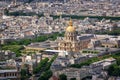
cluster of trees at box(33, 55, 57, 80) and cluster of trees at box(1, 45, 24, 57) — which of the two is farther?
cluster of trees at box(1, 45, 24, 57)

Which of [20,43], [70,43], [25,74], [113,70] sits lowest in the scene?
[113,70]

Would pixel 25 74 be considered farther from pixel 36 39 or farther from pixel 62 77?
pixel 36 39

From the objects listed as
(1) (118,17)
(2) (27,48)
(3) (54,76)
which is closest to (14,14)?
(1) (118,17)

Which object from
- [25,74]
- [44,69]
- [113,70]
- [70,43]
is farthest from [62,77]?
[70,43]

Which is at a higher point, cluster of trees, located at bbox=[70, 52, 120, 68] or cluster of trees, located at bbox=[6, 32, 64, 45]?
cluster of trees, located at bbox=[6, 32, 64, 45]

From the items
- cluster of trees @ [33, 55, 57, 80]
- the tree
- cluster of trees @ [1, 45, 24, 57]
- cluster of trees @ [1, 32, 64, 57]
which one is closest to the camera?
the tree

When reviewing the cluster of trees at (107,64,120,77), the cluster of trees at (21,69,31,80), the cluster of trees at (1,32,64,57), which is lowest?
the cluster of trees at (107,64,120,77)

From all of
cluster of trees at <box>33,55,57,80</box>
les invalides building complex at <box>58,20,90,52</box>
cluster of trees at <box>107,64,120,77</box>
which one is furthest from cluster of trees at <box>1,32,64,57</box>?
cluster of trees at <box>107,64,120,77</box>

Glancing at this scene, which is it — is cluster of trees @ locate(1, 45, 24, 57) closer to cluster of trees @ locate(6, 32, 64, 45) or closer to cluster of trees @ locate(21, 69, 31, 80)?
cluster of trees @ locate(6, 32, 64, 45)

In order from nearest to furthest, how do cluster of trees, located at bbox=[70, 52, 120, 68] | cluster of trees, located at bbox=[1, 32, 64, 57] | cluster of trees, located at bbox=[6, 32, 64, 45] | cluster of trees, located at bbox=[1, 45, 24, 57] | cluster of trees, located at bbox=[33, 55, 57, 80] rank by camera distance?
1. cluster of trees, located at bbox=[33, 55, 57, 80]
2. cluster of trees, located at bbox=[70, 52, 120, 68]
3. cluster of trees, located at bbox=[1, 45, 24, 57]
4. cluster of trees, located at bbox=[1, 32, 64, 57]
5. cluster of trees, located at bbox=[6, 32, 64, 45]

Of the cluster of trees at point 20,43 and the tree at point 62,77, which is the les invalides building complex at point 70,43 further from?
the tree at point 62,77
